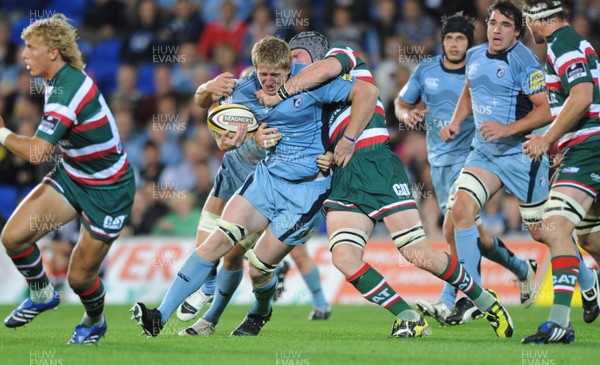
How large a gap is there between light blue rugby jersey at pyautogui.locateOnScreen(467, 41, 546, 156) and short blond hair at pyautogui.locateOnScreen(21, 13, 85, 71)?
3.73m

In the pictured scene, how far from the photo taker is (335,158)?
738 cm

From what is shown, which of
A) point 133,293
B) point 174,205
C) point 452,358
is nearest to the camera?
point 452,358

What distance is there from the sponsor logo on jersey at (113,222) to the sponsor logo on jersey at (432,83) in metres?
3.91

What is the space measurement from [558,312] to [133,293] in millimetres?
7465

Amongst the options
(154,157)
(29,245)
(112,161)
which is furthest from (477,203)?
(154,157)

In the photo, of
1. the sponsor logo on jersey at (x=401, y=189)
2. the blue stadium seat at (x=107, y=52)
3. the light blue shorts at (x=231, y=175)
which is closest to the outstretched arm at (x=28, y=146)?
the light blue shorts at (x=231, y=175)

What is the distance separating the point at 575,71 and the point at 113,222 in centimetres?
354

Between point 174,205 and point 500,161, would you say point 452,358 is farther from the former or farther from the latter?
point 174,205

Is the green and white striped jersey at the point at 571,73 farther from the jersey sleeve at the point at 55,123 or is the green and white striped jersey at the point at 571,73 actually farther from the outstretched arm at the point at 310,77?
the jersey sleeve at the point at 55,123

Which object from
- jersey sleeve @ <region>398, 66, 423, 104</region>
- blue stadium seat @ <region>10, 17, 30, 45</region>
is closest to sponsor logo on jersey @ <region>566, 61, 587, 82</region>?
jersey sleeve @ <region>398, 66, 423, 104</region>

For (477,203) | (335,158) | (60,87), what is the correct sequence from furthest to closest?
1. (477,203)
2. (335,158)
3. (60,87)

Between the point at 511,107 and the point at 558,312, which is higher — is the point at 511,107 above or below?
above

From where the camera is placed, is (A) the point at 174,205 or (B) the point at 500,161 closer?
(B) the point at 500,161

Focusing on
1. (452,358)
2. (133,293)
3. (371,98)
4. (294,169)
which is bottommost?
(133,293)
